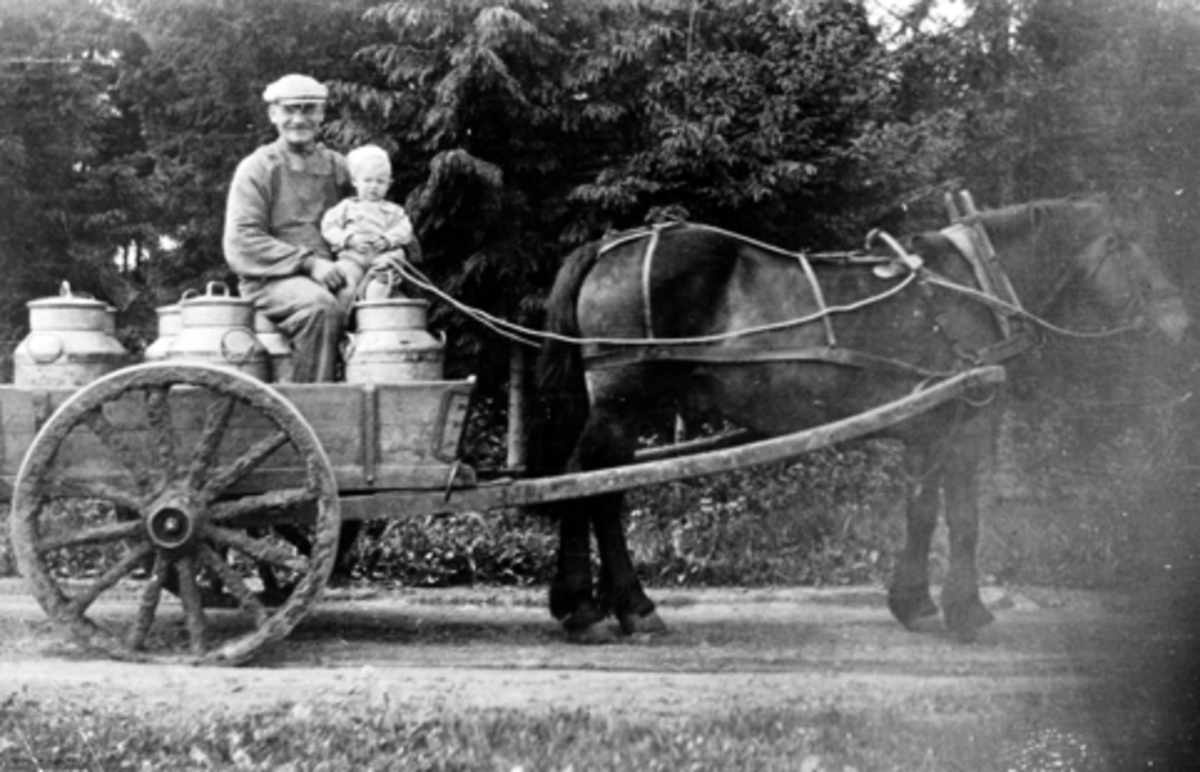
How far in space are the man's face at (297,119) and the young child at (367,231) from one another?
11.0 inches

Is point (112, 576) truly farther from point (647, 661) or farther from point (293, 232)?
point (647, 661)

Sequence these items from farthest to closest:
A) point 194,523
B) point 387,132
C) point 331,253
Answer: point 387,132 → point 331,253 → point 194,523

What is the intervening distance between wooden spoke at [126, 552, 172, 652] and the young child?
1.46 metres

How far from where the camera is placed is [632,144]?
857 centimetres

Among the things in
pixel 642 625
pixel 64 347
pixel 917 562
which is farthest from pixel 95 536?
pixel 917 562

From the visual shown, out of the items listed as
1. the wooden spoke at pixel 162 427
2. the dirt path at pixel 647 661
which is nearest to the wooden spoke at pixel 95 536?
the wooden spoke at pixel 162 427

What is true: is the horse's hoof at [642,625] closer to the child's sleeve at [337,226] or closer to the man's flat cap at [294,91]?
the child's sleeve at [337,226]

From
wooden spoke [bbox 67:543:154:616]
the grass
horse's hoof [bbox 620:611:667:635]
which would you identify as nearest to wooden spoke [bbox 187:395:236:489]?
wooden spoke [bbox 67:543:154:616]

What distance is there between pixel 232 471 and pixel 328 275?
3.48 feet

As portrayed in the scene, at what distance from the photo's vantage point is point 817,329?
6188 mm

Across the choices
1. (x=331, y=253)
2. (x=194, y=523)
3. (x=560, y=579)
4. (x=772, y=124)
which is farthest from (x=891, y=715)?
(x=772, y=124)

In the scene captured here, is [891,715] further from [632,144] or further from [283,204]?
[632,144]

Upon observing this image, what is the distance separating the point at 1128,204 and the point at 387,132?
4671mm

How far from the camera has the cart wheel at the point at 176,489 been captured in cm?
536
